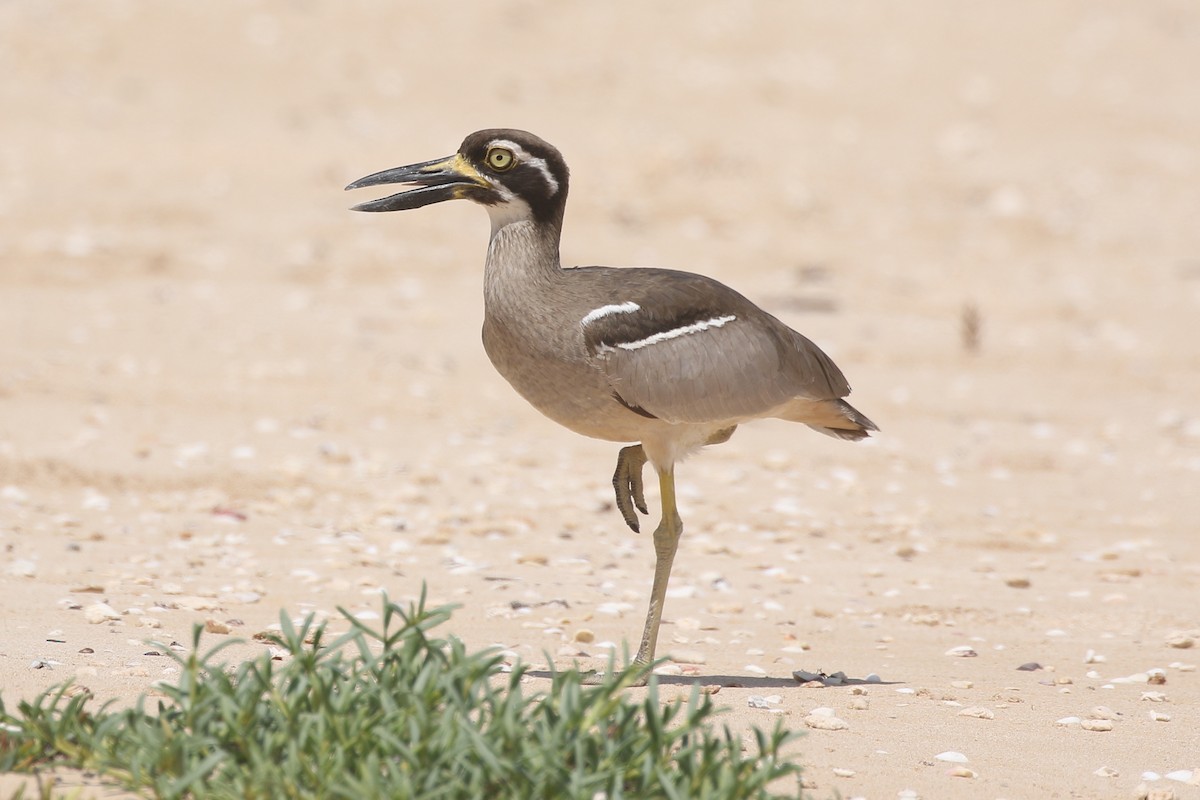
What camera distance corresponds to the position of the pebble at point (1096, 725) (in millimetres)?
5027

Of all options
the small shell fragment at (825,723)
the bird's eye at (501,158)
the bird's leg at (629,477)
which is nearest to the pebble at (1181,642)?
the small shell fragment at (825,723)

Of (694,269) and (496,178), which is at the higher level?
(694,269)

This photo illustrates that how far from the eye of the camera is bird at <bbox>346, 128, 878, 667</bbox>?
5.41 m

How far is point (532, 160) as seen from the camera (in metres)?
5.63

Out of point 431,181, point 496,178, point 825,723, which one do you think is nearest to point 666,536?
point 825,723

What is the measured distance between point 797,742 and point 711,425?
4.92 ft

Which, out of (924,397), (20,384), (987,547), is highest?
(924,397)

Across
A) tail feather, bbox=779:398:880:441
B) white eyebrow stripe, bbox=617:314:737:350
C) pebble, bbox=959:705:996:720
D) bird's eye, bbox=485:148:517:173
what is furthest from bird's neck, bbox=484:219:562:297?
pebble, bbox=959:705:996:720

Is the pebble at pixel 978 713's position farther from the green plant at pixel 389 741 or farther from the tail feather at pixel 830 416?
the green plant at pixel 389 741

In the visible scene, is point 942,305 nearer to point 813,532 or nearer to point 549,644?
point 813,532

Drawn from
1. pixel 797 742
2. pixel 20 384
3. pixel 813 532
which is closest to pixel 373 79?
pixel 20 384

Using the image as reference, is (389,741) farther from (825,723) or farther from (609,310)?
(609,310)

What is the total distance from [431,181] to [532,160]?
0.39m

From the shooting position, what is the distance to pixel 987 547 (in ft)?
25.9
